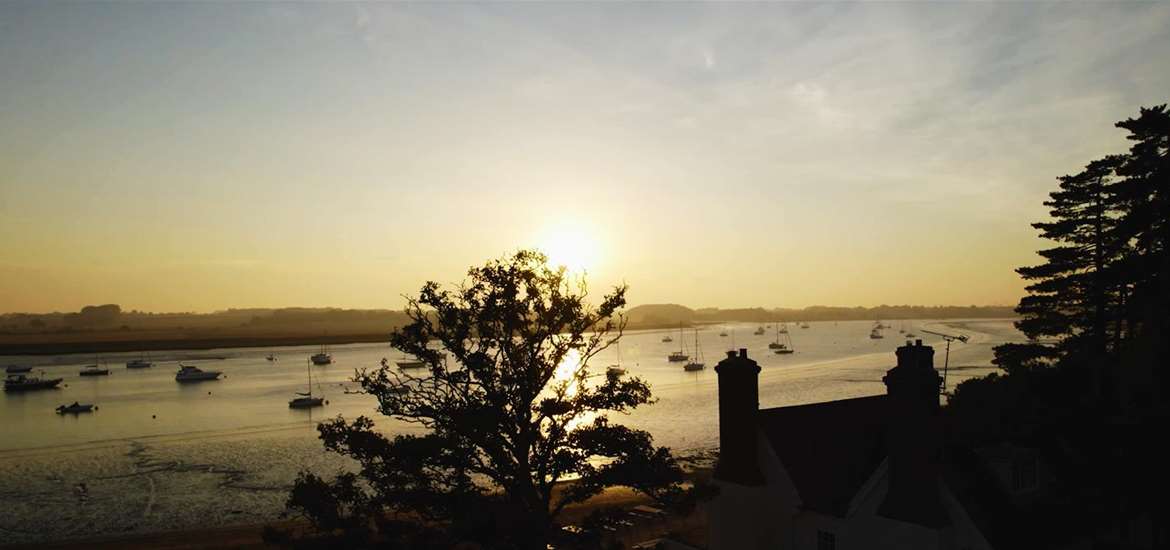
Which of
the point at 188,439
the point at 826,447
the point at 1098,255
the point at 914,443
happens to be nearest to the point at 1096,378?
the point at 914,443

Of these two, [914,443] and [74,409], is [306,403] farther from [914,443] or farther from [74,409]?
[914,443]

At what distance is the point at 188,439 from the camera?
79.3m

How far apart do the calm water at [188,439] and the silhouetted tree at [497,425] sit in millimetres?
35507

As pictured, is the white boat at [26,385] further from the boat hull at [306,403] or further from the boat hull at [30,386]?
the boat hull at [306,403]

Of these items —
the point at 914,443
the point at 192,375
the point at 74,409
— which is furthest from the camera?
the point at 192,375

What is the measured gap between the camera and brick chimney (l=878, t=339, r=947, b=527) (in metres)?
17.6

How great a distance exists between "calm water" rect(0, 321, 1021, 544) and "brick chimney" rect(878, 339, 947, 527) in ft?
143

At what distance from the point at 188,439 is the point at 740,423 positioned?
78.3m

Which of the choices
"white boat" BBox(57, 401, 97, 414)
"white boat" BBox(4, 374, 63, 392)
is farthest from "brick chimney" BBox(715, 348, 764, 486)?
"white boat" BBox(4, 374, 63, 392)

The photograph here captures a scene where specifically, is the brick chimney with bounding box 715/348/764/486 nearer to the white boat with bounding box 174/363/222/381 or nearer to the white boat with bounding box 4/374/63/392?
the white boat with bounding box 174/363/222/381

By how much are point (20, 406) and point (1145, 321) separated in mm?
143778

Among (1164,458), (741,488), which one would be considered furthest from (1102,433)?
(741,488)

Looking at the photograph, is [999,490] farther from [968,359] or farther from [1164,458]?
[968,359]

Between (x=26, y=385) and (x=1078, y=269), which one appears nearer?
(x=1078, y=269)
